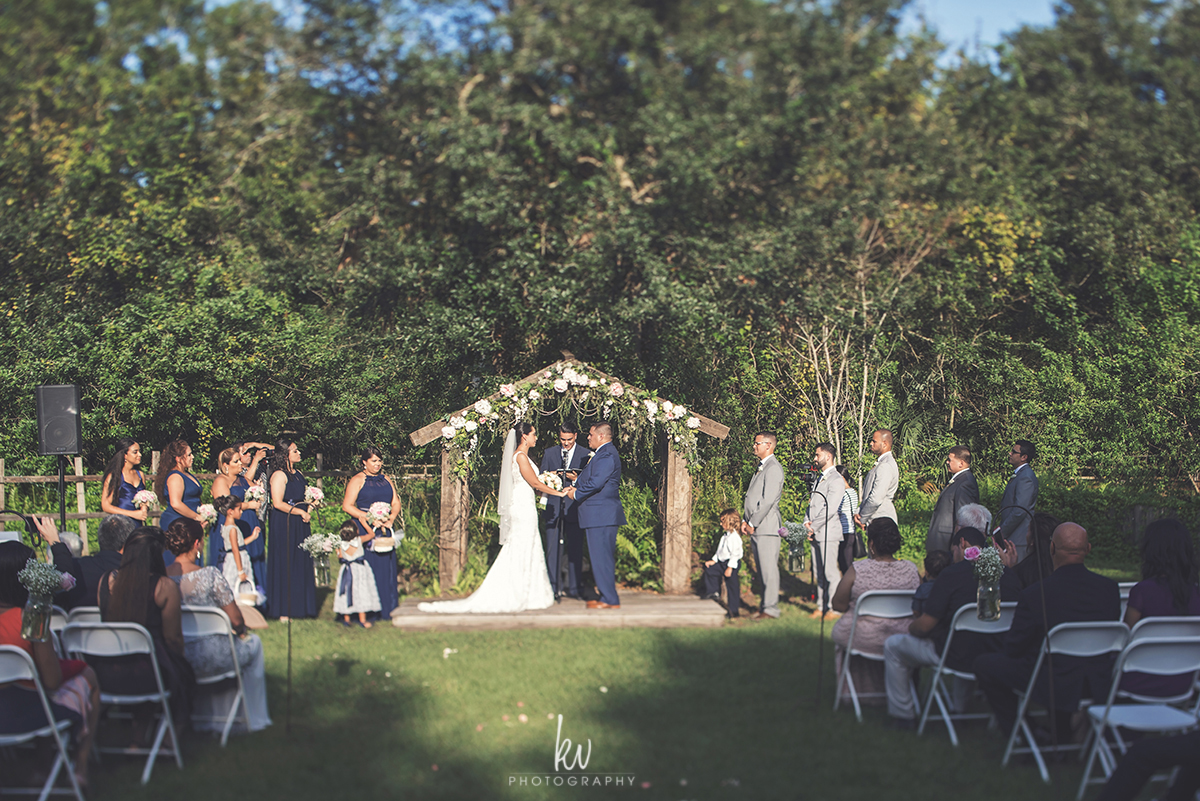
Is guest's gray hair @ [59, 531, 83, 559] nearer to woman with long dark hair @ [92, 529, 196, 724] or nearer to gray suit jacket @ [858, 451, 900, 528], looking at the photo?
woman with long dark hair @ [92, 529, 196, 724]

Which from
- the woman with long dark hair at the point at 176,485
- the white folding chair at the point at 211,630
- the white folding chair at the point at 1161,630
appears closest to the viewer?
the white folding chair at the point at 1161,630

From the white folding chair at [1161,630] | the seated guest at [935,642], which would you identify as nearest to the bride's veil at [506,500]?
the seated guest at [935,642]

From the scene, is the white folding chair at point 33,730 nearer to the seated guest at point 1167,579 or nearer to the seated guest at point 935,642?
the seated guest at point 935,642

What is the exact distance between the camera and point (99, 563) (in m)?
7.13

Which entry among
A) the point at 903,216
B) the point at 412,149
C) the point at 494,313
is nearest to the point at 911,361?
the point at 903,216

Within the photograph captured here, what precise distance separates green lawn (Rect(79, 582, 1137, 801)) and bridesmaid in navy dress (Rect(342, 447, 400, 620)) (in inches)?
45.8

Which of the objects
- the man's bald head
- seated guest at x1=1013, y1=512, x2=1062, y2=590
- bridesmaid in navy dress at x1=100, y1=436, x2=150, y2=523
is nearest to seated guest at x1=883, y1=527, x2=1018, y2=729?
seated guest at x1=1013, y1=512, x2=1062, y2=590

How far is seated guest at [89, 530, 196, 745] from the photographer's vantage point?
5.61m

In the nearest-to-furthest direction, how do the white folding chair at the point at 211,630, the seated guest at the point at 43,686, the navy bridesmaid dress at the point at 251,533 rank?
the seated guest at the point at 43,686, the white folding chair at the point at 211,630, the navy bridesmaid dress at the point at 251,533

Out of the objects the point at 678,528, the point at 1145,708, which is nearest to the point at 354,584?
the point at 678,528

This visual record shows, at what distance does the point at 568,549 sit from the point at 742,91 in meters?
13.7

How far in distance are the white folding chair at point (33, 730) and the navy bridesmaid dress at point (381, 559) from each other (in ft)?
14.2

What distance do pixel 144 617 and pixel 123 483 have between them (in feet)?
15.7

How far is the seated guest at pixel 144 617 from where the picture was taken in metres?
5.61
